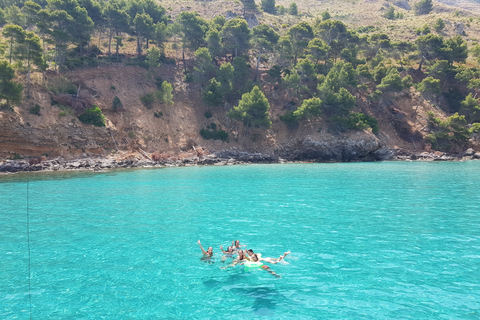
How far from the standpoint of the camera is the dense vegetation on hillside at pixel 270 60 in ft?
226

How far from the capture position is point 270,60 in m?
93.2

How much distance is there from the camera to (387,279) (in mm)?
12523

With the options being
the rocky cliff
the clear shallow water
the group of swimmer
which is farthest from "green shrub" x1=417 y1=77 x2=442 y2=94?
the group of swimmer

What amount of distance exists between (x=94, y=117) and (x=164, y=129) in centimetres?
1435

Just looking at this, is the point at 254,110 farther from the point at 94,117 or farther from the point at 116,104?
the point at 94,117

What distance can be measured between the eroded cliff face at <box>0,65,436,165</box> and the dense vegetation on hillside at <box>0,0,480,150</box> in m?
3.02

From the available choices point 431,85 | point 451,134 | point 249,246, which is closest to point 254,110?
point 431,85

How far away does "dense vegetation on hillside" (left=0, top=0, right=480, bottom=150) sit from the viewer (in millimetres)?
68750

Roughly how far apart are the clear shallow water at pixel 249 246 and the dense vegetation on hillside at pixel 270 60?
146ft

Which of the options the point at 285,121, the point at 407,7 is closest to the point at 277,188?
the point at 285,121

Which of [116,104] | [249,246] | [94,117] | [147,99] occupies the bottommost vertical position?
[249,246]

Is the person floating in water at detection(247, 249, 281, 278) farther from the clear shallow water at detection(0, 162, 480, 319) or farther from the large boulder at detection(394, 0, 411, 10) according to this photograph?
the large boulder at detection(394, 0, 411, 10)

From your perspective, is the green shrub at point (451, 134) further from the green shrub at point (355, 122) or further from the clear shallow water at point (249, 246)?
the clear shallow water at point (249, 246)

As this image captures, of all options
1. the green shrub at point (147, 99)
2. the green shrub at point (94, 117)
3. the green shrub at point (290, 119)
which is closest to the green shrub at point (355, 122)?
the green shrub at point (290, 119)
